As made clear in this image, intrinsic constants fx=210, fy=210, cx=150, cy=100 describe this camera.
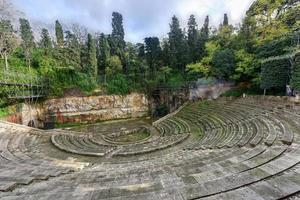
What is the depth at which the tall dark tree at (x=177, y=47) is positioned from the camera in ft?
121

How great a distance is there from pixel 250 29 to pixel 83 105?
79.6 ft

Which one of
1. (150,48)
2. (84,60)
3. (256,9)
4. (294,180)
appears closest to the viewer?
(294,180)

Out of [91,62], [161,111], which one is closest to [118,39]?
[91,62]

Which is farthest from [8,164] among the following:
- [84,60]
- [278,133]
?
[84,60]

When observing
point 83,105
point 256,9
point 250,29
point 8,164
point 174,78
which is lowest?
point 8,164

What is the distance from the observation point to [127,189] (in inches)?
223

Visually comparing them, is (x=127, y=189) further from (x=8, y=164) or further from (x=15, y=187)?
(x=8, y=164)

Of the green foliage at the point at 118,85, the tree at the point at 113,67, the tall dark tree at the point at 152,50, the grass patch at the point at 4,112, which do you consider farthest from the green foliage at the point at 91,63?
the grass patch at the point at 4,112

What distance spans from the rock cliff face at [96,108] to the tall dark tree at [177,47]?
10.6 metres

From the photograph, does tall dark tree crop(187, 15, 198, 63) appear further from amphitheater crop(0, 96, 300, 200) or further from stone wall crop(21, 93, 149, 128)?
amphitheater crop(0, 96, 300, 200)

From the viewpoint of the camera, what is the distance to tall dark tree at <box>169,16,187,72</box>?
3678 cm

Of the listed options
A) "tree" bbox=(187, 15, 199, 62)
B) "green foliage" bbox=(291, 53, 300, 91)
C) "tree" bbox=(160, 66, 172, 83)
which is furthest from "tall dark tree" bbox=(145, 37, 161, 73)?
"green foliage" bbox=(291, 53, 300, 91)

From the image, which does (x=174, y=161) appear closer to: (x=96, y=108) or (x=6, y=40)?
(x=96, y=108)

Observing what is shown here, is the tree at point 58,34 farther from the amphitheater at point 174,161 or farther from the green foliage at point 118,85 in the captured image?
the amphitheater at point 174,161
